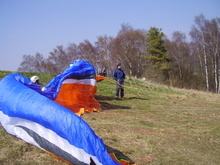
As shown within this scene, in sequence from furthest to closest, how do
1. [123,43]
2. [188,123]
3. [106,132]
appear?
[123,43] < [188,123] < [106,132]

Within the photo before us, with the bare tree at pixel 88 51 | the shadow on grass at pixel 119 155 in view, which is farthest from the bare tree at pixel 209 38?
the shadow on grass at pixel 119 155

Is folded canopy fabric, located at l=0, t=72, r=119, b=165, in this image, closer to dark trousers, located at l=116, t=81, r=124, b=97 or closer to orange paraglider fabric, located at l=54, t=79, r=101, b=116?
orange paraglider fabric, located at l=54, t=79, r=101, b=116

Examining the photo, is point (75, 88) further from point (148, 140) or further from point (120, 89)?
point (120, 89)

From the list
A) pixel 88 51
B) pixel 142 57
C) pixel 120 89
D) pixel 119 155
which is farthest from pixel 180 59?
pixel 119 155

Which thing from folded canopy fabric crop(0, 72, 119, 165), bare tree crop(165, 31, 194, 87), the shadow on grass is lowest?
the shadow on grass

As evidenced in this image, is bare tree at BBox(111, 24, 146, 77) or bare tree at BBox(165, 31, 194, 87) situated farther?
bare tree at BBox(111, 24, 146, 77)

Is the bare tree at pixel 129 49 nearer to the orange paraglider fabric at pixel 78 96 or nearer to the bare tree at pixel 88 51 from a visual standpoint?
the bare tree at pixel 88 51

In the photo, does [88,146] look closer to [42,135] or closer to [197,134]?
[42,135]

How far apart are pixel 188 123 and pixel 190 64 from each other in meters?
29.7

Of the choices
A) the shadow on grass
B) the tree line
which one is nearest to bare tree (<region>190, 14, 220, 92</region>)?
the tree line

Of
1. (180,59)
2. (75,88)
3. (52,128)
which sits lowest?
(52,128)

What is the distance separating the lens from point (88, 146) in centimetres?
254

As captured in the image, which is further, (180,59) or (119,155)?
(180,59)

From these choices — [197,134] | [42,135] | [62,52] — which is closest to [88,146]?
[42,135]
